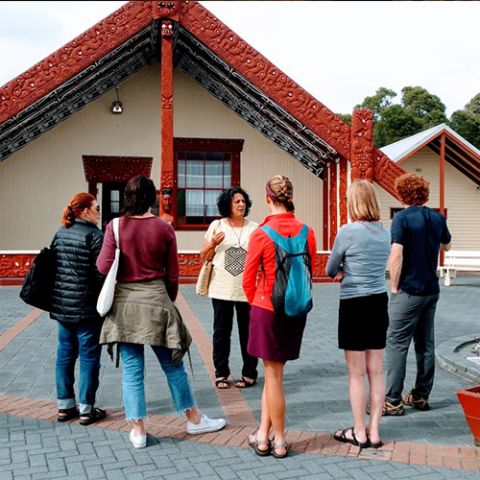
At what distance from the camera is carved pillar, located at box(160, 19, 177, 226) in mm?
12961

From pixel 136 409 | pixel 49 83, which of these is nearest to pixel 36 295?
pixel 136 409

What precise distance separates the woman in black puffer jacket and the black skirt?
1.76 meters

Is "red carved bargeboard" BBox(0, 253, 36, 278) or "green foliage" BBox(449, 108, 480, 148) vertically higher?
"green foliage" BBox(449, 108, 480, 148)

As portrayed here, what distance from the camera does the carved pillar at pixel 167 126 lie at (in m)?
13.0

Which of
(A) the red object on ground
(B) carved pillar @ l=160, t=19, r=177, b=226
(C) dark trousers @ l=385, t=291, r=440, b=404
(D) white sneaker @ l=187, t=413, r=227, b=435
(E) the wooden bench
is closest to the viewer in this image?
(A) the red object on ground

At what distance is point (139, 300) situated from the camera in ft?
13.1

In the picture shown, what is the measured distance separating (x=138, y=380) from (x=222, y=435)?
2.42 feet

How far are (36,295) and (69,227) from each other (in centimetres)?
55

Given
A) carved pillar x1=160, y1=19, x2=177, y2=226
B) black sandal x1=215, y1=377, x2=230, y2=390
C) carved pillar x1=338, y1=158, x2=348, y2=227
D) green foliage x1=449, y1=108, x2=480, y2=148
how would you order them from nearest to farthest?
black sandal x1=215, y1=377, x2=230, y2=390, carved pillar x1=160, y1=19, x2=177, y2=226, carved pillar x1=338, y1=158, x2=348, y2=227, green foliage x1=449, y1=108, x2=480, y2=148

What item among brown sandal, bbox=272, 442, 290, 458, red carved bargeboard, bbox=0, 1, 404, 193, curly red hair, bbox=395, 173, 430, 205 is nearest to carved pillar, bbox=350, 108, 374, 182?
red carved bargeboard, bbox=0, 1, 404, 193

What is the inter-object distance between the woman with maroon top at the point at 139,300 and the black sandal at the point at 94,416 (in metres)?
0.55

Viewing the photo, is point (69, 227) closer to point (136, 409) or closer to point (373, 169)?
point (136, 409)

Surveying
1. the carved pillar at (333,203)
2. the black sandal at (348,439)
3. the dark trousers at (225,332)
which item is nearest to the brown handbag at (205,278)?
the dark trousers at (225,332)

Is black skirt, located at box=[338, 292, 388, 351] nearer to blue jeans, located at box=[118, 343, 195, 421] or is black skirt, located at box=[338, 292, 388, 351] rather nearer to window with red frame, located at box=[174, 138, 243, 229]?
blue jeans, located at box=[118, 343, 195, 421]
